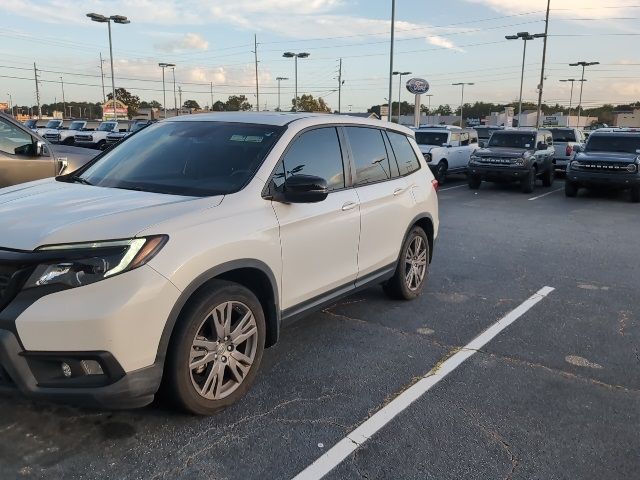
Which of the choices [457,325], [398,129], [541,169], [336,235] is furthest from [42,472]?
[541,169]

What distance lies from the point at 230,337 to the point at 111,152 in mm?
2073

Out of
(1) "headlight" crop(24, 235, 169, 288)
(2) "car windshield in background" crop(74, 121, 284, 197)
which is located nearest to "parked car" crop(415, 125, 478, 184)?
(2) "car windshield in background" crop(74, 121, 284, 197)

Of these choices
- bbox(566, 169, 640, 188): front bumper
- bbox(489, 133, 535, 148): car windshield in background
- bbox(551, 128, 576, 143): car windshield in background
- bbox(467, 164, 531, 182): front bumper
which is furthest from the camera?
bbox(551, 128, 576, 143): car windshield in background

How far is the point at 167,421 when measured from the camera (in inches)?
128

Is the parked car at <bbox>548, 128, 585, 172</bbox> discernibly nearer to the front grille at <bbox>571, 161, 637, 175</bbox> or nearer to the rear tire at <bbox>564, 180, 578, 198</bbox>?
the rear tire at <bbox>564, 180, 578, 198</bbox>

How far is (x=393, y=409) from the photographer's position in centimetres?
350

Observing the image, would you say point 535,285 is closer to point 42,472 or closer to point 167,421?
point 167,421

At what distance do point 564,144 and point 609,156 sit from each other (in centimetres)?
621

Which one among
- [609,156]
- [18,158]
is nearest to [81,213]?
[18,158]

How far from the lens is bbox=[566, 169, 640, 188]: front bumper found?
14016mm

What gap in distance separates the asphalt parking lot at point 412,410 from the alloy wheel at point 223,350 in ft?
0.61

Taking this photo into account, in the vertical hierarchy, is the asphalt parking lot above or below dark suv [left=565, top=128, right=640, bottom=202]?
below

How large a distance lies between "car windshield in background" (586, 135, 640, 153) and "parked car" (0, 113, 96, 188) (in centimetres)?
1347

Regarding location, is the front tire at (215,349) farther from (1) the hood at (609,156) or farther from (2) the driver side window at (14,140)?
(1) the hood at (609,156)
